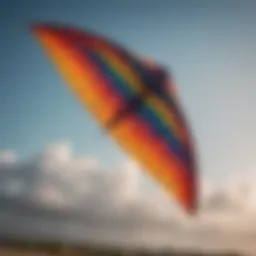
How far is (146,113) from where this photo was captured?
1408mm

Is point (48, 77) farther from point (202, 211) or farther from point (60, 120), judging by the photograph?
point (202, 211)

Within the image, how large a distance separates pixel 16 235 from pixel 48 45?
0.52m

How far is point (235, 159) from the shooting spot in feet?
4.57

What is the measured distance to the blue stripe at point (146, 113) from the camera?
1393 millimetres

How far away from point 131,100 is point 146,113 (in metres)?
0.05

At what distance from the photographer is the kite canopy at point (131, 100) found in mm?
1384

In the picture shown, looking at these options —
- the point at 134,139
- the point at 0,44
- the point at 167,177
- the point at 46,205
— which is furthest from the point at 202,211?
the point at 0,44

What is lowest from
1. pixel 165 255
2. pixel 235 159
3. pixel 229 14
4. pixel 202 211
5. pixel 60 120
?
pixel 165 255

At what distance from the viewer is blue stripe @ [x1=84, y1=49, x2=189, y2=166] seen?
1.39 m

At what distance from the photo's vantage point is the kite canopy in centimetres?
138

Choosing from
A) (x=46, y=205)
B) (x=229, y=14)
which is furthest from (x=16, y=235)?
(x=229, y=14)

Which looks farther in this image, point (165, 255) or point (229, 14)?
point (229, 14)

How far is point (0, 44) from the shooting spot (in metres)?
1.45

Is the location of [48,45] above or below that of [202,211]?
above
